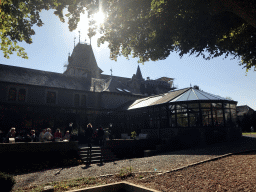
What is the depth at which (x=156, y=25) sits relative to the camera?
27.3 feet

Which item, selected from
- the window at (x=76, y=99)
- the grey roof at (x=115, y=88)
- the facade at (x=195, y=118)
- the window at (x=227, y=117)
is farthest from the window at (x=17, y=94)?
the window at (x=227, y=117)

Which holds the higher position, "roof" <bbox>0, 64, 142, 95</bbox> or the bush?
"roof" <bbox>0, 64, 142, 95</bbox>

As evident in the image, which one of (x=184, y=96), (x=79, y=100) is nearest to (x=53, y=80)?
(x=79, y=100)

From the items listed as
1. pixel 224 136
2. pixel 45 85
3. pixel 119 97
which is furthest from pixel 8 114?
pixel 224 136

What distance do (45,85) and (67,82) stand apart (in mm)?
3528

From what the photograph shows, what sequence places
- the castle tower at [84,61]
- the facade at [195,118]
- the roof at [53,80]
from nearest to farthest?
the facade at [195,118] → the roof at [53,80] → the castle tower at [84,61]

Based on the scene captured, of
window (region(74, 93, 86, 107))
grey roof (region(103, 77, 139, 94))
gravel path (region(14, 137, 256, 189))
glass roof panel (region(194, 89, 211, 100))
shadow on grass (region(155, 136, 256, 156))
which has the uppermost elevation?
grey roof (region(103, 77, 139, 94))

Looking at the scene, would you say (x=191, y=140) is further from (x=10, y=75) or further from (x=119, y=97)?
(x=10, y=75)

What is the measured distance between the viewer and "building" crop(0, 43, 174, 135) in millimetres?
19797

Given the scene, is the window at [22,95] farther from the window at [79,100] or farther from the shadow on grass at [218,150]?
the shadow on grass at [218,150]

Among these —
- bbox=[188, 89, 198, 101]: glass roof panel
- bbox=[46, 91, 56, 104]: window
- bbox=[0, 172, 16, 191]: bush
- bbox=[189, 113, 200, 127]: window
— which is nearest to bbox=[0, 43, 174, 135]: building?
bbox=[46, 91, 56, 104]: window

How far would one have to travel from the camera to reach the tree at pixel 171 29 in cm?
732

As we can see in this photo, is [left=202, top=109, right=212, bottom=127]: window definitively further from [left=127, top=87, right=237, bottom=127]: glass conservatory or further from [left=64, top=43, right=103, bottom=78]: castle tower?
[left=64, top=43, right=103, bottom=78]: castle tower

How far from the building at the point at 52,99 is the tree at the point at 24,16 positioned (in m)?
12.6
